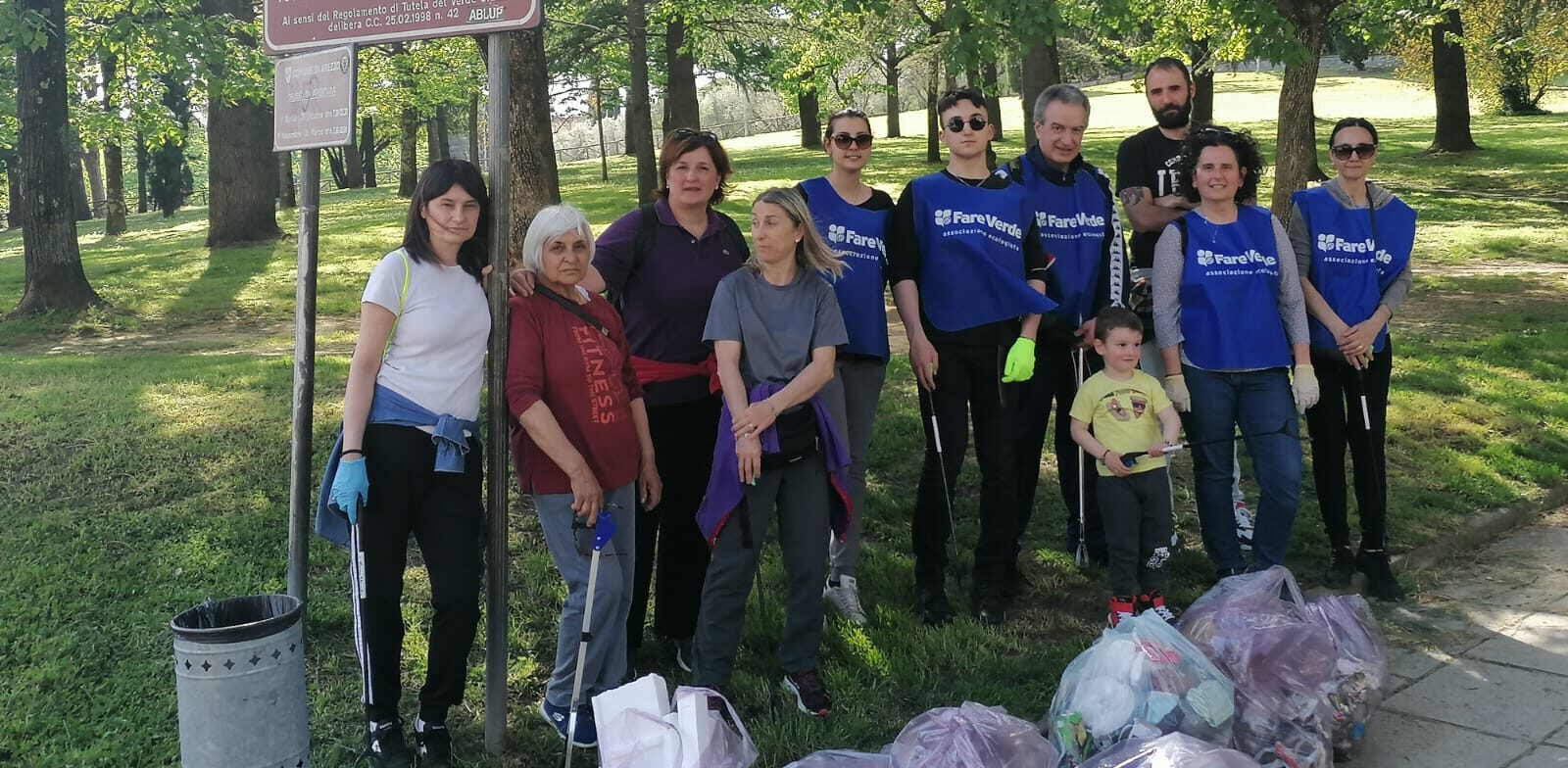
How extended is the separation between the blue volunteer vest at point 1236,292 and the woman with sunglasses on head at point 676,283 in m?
1.87

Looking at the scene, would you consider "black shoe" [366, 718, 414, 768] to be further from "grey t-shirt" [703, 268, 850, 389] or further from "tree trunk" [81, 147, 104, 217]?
"tree trunk" [81, 147, 104, 217]

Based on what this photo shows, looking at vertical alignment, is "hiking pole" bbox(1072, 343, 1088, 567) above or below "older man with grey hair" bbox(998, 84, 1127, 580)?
below

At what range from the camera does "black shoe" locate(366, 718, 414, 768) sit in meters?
3.81

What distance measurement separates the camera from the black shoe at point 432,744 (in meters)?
3.84

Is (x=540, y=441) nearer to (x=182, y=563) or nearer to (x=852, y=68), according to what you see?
(x=182, y=563)

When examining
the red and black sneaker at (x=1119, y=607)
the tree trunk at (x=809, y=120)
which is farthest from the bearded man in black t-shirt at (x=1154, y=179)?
the tree trunk at (x=809, y=120)

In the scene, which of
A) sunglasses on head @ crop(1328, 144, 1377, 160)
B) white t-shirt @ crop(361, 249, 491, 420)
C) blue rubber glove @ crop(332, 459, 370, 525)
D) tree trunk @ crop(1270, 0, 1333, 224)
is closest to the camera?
blue rubber glove @ crop(332, 459, 370, 525)

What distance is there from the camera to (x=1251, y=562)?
5570 millimetres

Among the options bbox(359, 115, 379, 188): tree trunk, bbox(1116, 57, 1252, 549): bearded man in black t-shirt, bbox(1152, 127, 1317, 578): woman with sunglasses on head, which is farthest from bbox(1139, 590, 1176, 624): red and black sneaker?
bbox(359, 115, 379, 188): tree trunk

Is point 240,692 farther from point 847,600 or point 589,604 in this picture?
point 847,600

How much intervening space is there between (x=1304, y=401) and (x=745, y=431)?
2484 mm

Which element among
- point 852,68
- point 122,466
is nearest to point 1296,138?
point 122,466

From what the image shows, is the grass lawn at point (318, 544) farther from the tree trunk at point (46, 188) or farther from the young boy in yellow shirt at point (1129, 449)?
the tree trunk at point (46, 188)

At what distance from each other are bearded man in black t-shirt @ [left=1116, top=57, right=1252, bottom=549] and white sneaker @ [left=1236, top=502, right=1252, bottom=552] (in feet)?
1.77
